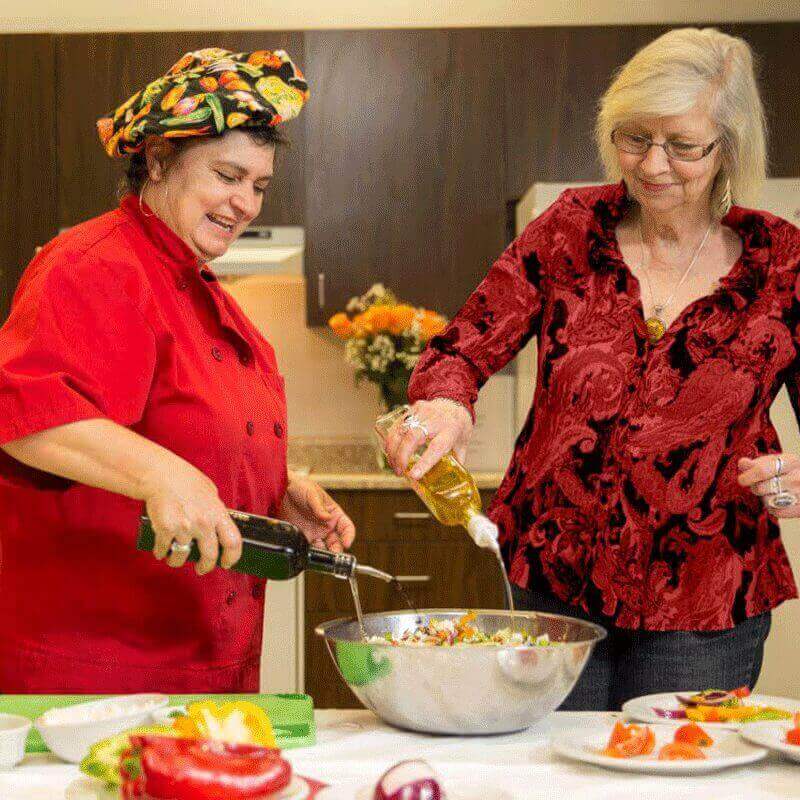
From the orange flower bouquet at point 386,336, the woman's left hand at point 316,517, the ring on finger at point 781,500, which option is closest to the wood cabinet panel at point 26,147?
the orange flower bouquet at point 386,336

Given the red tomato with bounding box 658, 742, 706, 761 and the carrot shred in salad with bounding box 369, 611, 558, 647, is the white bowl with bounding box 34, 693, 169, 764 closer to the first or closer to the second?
the carrot shred in salad with bounding box 369, 611, 558, 647

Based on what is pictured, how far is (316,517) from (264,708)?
0.44 meters

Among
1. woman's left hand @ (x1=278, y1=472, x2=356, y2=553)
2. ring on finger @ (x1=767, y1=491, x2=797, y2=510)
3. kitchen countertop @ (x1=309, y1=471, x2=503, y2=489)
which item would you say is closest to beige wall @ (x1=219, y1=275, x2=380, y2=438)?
kitchen countertop @ (x1=309, y1=471, x2=503, y2=489)

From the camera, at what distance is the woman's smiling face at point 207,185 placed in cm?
158

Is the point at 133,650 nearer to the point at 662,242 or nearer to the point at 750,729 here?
the point at 750,729

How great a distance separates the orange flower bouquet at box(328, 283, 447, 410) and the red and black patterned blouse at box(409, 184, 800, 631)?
6.50 feet

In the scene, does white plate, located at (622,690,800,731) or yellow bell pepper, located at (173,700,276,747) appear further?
white plate, located at (622,690,800,731)

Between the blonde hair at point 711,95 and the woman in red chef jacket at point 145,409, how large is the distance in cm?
44

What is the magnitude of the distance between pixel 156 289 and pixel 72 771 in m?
0.62

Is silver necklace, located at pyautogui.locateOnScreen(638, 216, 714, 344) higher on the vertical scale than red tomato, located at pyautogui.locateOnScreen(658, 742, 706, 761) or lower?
higher

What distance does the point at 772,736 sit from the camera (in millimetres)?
1166

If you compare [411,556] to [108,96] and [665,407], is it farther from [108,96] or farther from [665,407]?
[665,407]

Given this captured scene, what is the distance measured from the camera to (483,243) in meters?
3.85

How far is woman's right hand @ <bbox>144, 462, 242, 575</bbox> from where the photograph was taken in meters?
1.18
